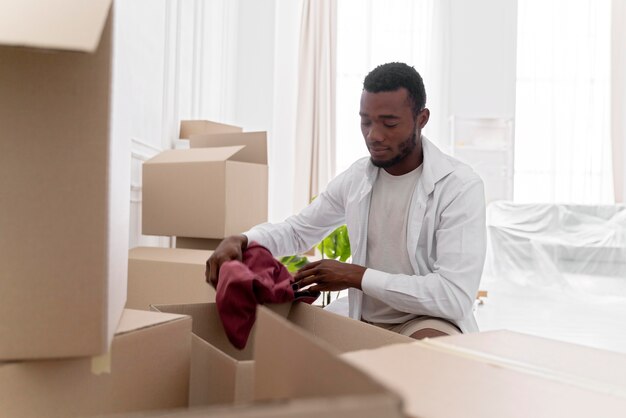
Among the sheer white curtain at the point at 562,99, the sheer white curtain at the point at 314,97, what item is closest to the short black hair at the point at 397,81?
the sheer white curtain at the point at 314,97

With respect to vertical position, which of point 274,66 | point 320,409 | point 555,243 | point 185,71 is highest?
point 274,66

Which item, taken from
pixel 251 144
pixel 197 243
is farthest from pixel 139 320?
pixel 251 144

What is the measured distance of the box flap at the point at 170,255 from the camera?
5.13 ft

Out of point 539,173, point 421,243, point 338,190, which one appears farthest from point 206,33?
point 539,173

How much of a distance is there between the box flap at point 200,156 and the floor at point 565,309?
1961mm

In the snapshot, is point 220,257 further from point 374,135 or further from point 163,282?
point 374,135

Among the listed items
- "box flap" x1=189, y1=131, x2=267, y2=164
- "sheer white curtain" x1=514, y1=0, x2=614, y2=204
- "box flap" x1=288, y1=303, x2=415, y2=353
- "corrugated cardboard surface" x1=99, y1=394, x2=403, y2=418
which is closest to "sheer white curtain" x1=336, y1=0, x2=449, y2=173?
"sheer white curtain" x1=514, y1=0, x2=614, y2=204

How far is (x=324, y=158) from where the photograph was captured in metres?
5.09

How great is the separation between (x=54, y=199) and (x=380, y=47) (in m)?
5.00

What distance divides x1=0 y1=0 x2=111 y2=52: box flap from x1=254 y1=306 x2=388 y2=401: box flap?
1.02ft

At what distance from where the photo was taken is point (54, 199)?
65cm

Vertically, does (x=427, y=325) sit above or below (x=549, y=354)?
below

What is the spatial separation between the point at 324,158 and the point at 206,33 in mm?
1860

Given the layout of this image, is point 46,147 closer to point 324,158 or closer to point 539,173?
point 324,158
